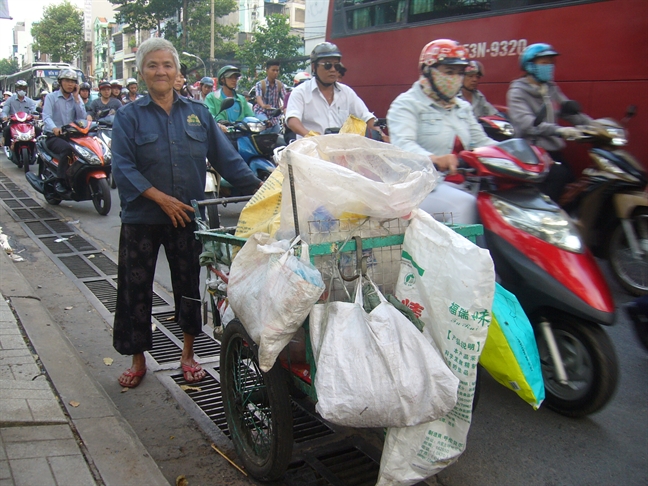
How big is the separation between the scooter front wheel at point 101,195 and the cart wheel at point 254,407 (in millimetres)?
6259

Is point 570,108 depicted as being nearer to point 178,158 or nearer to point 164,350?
point 178,158

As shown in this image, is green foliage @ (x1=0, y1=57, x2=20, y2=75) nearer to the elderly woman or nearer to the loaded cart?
the elderly woman

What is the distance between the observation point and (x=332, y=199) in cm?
230

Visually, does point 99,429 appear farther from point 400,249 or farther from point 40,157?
point 40,157

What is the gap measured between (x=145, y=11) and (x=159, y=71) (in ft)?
156

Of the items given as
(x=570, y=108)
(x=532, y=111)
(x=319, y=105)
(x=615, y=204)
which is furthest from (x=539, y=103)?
(x=319, y=105)

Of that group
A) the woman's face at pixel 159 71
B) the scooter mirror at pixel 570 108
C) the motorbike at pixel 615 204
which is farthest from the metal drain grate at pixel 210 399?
the scooter mirror at pixel 570 108

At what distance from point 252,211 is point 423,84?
1.61m

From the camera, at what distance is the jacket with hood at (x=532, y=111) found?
5773 mm

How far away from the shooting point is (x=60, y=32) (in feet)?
217

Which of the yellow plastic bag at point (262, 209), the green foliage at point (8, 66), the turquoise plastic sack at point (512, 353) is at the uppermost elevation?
the green foliage at point (8, 66)

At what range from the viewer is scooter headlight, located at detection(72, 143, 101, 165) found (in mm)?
8523

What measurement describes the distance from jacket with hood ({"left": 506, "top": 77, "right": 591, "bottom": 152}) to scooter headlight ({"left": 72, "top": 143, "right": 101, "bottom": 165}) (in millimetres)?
5489

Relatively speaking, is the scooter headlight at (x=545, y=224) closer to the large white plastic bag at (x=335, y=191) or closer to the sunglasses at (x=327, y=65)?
the large white plastic bag at (x=335, y=191)
